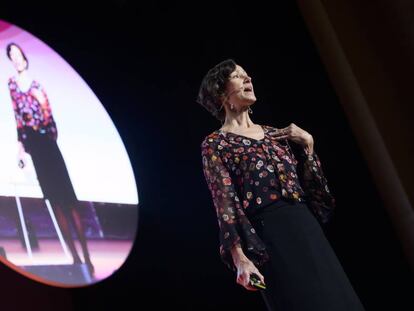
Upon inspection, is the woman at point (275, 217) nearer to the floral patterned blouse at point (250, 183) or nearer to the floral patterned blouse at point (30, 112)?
the floral patterned blouse at point (250, 183)

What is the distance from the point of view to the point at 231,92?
7.54 feet

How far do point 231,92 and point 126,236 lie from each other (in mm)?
774

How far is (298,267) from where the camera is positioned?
2000 mm

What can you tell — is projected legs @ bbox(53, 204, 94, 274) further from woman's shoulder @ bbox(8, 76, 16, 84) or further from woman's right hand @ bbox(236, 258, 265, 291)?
woman's right hand @ bbox(236, 258, 265, 291)

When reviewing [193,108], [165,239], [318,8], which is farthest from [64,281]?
[318,8]

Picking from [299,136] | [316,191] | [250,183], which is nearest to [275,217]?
[250,183]

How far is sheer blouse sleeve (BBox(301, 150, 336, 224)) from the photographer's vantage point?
7.36 feet

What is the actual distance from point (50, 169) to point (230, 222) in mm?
802

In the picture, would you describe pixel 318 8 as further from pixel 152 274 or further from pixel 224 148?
pixel 152 274

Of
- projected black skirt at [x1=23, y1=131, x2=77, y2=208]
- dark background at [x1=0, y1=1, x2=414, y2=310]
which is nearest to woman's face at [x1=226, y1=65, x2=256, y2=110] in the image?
dark background at [x1=0, y1=1, x2=414, y2=310]

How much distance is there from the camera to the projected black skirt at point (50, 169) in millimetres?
2301

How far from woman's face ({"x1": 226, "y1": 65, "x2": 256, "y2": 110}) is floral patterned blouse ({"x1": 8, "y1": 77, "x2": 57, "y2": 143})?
0.75 meters

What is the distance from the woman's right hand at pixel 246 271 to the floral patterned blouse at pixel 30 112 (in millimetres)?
979

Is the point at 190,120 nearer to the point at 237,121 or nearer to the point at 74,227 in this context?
the point at 237,121
